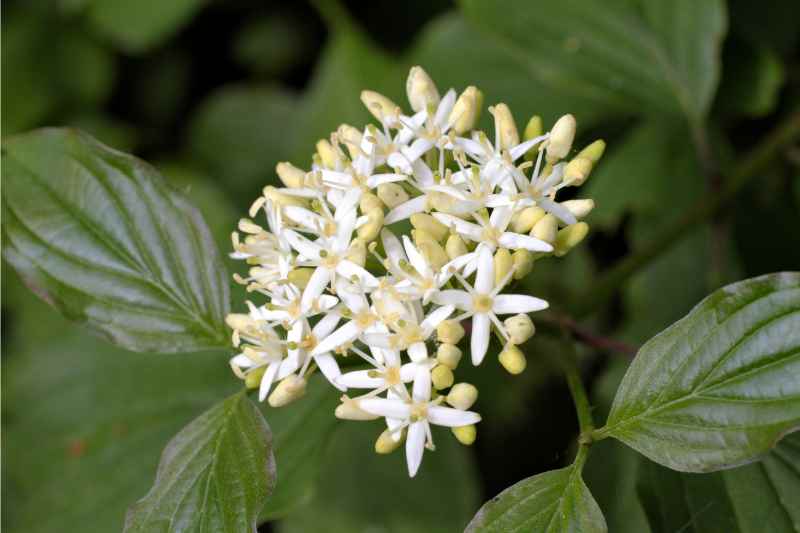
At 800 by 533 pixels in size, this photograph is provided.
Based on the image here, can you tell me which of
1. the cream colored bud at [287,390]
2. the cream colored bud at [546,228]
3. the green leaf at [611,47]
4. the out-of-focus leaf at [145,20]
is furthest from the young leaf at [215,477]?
the out-of-focus leaf at [145,20]

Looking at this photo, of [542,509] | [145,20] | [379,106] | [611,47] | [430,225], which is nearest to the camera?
[542,509]

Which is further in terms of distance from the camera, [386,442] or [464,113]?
[464,113]

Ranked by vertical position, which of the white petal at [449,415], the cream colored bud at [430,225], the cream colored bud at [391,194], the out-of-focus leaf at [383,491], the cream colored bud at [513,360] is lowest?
the out-of-focus leaf at [383,491]

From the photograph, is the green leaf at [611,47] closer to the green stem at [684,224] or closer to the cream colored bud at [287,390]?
the green stem at [684,224]

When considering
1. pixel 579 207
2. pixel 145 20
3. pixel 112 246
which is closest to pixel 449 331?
pixel 579 207

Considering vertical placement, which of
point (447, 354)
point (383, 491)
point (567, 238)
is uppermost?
point (567, 238)

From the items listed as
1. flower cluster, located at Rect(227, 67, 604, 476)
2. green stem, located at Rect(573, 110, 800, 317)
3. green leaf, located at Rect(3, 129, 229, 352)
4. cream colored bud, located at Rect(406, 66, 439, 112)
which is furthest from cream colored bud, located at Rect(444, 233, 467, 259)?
green stem, located at Rect(573, 110, 800, 317)

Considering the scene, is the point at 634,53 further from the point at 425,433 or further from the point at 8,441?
the point at 8,441

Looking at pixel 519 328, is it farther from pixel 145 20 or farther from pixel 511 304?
pixel 145 20
